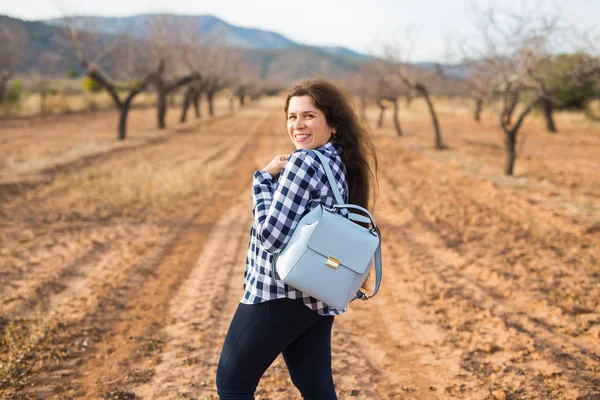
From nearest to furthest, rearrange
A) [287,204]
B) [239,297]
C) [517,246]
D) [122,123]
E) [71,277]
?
[287,204] → [239,297] → [71,277] → [517,246] → [122,123]

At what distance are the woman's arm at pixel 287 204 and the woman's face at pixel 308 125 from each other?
0.64ft

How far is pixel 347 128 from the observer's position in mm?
1895

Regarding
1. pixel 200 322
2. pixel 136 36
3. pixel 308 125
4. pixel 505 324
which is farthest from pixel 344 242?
pixel 136 36

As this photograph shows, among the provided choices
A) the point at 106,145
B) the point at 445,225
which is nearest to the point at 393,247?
the point at 445,225

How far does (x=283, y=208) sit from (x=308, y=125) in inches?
15.6

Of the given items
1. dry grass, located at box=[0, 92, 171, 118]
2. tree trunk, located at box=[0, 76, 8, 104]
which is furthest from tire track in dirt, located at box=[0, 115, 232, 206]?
tree trunk, located at box=[0, 76, 8, 104]

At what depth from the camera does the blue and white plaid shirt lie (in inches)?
63.5

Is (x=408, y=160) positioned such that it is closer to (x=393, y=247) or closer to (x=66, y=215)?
(x=393, y=247)

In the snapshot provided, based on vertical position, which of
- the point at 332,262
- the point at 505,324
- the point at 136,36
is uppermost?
the point at 136,36

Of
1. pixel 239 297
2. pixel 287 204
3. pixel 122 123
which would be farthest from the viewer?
pixel 122 123

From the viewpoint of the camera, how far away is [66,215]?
23.6 feet

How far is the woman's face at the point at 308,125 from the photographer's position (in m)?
1.84

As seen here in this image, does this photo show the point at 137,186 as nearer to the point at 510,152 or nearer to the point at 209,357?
the point at 209,357

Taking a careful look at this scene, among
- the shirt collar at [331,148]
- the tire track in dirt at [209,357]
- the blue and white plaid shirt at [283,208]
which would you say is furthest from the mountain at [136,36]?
the tire track in dirt at [209,357]
